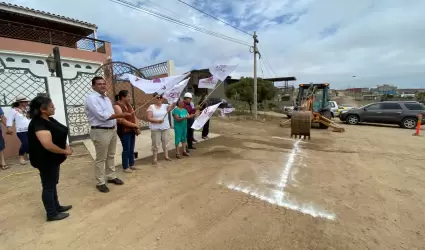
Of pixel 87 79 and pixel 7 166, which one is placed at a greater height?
pixel 87 79

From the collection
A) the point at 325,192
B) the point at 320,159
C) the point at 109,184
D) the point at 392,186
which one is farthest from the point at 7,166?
the point at 392,186

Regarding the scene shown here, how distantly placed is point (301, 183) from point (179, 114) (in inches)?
117

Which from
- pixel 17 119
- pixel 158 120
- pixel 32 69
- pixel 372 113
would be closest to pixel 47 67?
pixel 32 69

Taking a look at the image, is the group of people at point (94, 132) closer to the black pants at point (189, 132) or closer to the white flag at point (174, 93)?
the white flag at point (174, 93)

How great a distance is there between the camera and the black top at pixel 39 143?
2.34 meters

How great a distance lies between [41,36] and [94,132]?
32.7 ft

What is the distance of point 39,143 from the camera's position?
2.36 meters

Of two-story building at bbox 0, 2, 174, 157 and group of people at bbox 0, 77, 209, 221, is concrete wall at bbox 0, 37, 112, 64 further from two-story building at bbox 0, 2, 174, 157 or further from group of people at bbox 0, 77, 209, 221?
group of people at bbox 0, 77, 209, 221

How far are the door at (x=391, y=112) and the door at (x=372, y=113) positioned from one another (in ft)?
0.59

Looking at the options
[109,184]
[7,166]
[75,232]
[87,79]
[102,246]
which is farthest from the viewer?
[87,79]

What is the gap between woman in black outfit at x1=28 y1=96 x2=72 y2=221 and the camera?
2.33 meters

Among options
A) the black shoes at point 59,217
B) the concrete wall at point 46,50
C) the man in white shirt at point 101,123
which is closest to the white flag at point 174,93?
the man in white shirt at point 101,123

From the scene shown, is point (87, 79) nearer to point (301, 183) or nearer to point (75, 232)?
point (75, 232)

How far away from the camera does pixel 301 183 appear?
12.4ft
